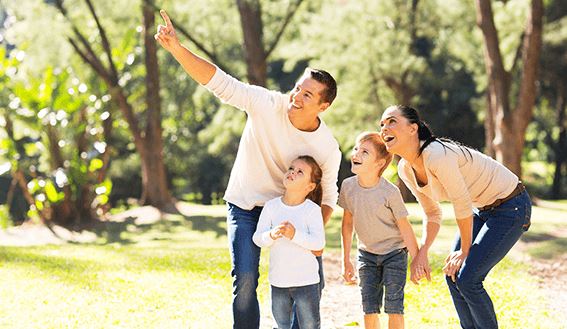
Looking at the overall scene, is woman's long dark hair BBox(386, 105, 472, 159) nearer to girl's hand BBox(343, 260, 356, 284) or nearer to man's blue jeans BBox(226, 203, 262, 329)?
girl's hand BBox(343, 260, 356, 284)

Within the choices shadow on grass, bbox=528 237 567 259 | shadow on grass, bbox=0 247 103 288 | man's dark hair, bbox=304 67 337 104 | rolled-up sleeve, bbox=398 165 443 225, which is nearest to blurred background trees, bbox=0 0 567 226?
shadow on grass, bbox=528 237 567 259

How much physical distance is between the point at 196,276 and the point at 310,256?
4.82 m

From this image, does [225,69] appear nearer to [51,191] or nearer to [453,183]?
[51,191]

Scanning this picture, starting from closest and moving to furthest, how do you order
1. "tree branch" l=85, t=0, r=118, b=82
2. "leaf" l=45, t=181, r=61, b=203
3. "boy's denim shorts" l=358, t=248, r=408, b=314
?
"boy's denim shorts" l=358, t=248, r=408, b=314
"leaf" l=45, t=181, r=61, b=203
"tree branch" l=85, t=0, r=118, b=82

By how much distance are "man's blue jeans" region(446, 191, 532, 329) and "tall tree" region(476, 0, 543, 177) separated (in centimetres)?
1145

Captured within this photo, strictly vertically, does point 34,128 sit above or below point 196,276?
above

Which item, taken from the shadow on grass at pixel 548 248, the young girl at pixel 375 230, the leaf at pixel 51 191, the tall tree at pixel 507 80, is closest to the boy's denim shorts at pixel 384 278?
the young girl at pixel 375 230

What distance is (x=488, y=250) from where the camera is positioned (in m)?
4.41

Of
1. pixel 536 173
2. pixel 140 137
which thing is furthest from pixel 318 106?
pixel 536 173

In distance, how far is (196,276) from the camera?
29.5 ft

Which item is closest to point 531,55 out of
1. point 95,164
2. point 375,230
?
point 95,164

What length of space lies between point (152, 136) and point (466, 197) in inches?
666

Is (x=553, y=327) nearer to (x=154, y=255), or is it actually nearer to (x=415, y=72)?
(x=154, y=255)

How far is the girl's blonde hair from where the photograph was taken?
4.40 meters
